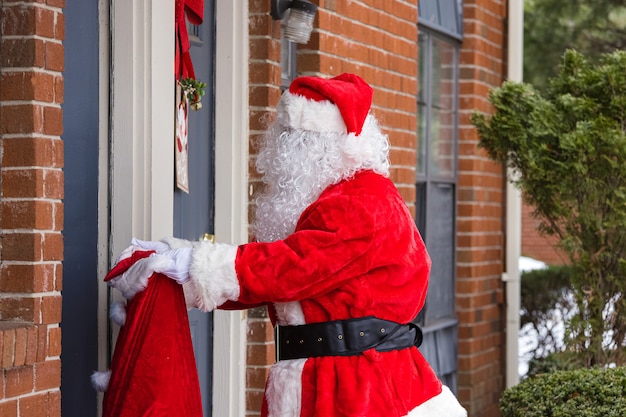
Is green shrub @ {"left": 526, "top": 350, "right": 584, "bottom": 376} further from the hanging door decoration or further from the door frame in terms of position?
the door frame

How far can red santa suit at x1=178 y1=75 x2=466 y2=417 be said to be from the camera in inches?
136

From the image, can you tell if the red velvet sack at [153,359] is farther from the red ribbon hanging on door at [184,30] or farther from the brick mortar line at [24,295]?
the red ribbon hanging on door at [184,30]

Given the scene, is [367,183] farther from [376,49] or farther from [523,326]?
[523,326]

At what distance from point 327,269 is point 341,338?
300mm

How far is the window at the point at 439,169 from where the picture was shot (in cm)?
764

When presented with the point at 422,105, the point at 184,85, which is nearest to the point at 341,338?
the point at 184,85

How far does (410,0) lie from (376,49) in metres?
0.71

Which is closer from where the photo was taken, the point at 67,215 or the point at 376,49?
the point at 67,215

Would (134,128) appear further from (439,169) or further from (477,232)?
(477,232)

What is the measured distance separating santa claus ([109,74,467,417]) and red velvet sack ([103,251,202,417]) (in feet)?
0.20

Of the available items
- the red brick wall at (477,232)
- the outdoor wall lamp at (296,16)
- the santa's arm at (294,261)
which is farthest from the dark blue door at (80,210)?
the red brick wall at (477,232)

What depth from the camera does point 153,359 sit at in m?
3.51

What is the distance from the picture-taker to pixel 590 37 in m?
14.4

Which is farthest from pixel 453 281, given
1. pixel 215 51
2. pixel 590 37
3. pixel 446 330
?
pixel 590 37
